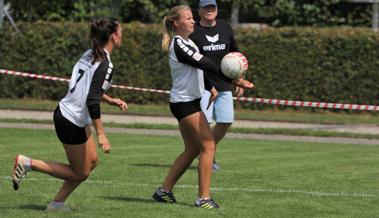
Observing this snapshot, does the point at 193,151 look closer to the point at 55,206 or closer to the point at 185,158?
the point at 185,158

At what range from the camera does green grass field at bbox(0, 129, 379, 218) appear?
32.9ft

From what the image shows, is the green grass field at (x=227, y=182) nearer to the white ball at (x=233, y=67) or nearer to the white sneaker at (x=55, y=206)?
the white sneaker at (x=55, y=206)

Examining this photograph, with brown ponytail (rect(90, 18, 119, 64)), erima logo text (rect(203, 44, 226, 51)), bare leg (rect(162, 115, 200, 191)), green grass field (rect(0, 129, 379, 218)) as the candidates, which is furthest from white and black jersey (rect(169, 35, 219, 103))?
erima logo text (rect(203, 44, 226, 51))

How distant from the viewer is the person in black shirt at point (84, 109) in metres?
9.27

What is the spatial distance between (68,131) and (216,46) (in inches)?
145

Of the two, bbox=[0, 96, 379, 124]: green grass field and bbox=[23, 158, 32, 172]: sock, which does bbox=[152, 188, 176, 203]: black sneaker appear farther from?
bbox=[0, 96, 379, 124]: green grass field

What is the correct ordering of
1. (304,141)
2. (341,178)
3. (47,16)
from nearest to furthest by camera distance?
(341,178), (304,141), (47,16)

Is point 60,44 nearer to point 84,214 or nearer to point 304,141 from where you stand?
point 304,141

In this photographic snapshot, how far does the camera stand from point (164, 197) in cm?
1051

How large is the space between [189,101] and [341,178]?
3.53 metres

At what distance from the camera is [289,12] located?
29.8 m

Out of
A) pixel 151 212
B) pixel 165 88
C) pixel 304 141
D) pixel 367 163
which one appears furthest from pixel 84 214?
pixel 165 88

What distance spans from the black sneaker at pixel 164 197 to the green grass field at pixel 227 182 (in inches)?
3.0

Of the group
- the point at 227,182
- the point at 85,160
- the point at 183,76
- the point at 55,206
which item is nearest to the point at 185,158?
the point at 183,76
